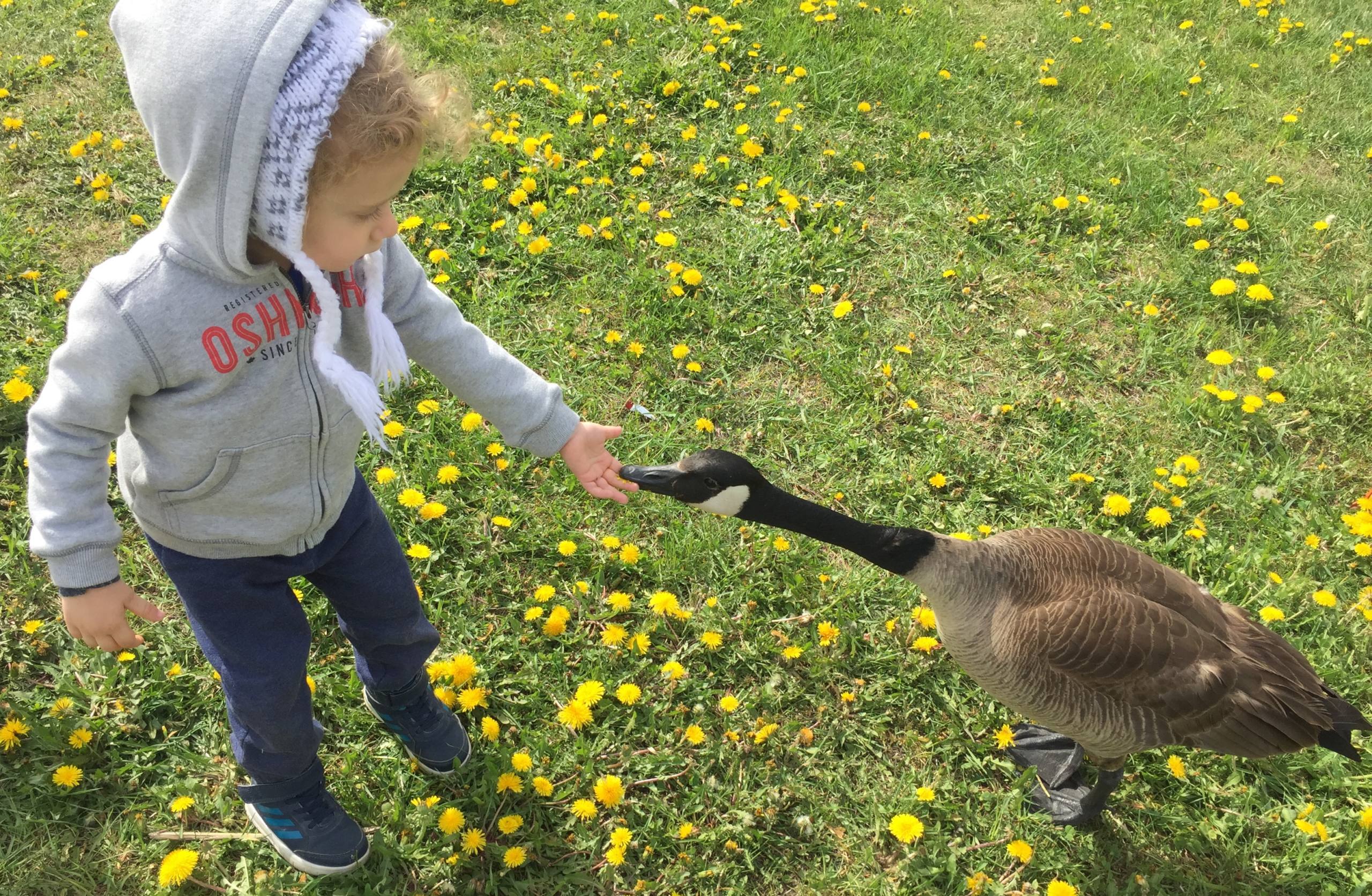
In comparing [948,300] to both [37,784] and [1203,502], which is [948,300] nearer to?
[1203,502]

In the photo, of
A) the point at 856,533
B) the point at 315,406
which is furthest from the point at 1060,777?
the point at 315,406

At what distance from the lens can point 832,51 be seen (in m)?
5.43

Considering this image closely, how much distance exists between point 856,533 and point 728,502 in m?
0.45

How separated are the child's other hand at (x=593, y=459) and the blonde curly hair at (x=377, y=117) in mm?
913

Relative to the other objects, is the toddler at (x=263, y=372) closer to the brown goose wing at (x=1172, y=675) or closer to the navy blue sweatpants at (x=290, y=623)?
the navy blue sweatpants at (x=290, y=623)

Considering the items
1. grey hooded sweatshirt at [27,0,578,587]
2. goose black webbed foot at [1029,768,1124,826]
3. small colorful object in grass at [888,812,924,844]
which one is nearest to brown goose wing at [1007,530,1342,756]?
goose black webbed foot at [1029,768,1124,826]

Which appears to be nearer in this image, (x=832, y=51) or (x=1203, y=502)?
(x=1203, y=502)

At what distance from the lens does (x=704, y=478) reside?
2.43 meters

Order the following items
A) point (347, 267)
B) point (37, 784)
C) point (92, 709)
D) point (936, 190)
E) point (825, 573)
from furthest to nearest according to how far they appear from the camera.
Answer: point (936, 190) → point (825, 573) → point (92, 709) → point (37, 784) → point (347, 267)

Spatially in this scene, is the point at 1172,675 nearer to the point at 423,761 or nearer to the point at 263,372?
the point at 423,761

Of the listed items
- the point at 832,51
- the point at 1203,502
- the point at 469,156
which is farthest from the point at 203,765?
the point at 832,51

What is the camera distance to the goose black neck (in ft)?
8.86

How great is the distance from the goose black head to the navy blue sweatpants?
66cm

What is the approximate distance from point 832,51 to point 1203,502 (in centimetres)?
345
